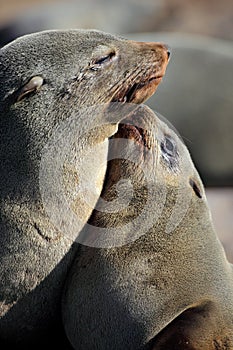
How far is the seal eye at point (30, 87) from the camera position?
4.26 metres

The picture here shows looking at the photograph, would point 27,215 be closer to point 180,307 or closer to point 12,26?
point 180,307

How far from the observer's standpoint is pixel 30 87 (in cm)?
426

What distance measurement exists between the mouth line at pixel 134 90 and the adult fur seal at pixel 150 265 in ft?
0.53

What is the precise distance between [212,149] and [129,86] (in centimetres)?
356

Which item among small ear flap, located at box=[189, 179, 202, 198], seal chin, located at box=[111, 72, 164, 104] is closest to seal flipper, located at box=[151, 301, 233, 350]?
small ear flap, located at box=[189, 179, 202, 198]

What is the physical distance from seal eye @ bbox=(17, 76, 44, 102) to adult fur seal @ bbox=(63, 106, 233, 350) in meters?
0.59

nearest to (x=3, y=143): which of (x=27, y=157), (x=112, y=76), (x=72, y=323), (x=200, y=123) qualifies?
(x=27, y=157)

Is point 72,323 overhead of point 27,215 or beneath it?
beneath

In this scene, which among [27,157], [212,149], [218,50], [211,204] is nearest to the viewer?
[27,157]

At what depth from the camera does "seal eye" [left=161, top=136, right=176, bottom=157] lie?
485 cm

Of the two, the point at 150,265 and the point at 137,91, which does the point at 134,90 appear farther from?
the point at 150,265

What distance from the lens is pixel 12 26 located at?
13.0 meters

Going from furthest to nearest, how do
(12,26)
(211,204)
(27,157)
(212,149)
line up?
(12,26)
(212,149)
(211,204)
(27,157)

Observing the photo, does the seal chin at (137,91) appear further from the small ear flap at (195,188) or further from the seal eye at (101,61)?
the small ear flap at (195,188)
